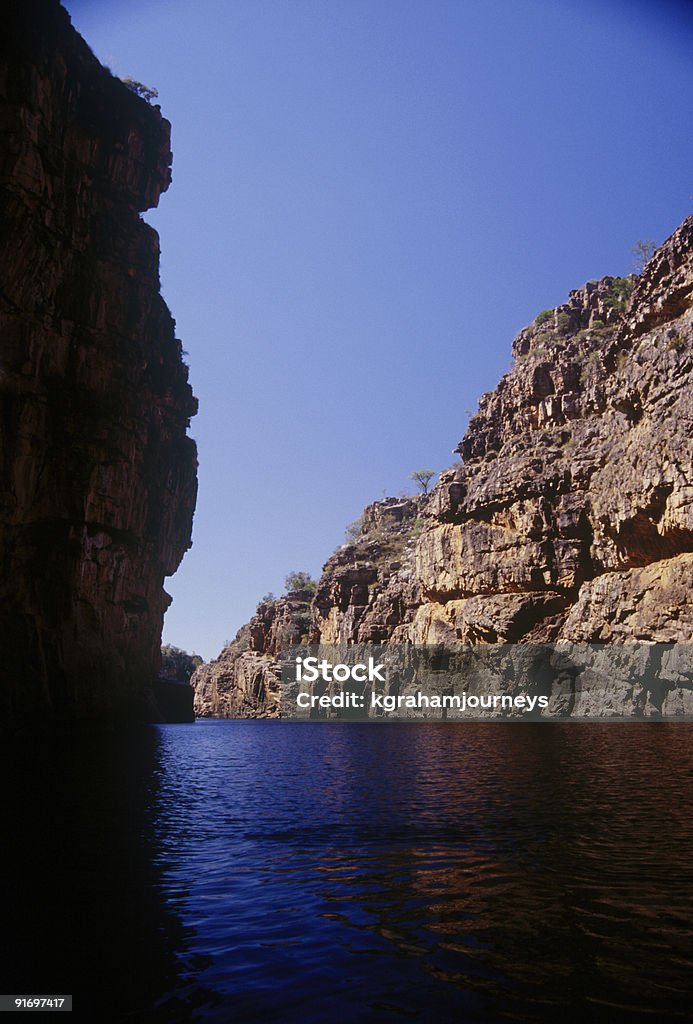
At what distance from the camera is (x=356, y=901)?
1109 cm

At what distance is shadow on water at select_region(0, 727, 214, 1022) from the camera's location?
772cm

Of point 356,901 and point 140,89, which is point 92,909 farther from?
point 140,89

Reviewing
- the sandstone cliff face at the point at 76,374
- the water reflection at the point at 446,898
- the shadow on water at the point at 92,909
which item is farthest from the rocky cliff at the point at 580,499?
the shadow on water at the point at 92,909

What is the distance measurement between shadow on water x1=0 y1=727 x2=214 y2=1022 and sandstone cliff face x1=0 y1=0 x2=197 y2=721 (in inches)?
1091

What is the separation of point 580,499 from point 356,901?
77076 mm

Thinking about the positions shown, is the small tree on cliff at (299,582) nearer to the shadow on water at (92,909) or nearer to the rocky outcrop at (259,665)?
the rocky outcrop at (259,665)

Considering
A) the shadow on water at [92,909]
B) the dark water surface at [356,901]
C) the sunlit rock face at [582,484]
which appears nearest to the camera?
the dark water surface at [356,901]

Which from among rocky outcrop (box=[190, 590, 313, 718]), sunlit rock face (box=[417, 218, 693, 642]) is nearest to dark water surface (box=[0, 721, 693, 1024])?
sunlit rock face (box=[417, 218, 693, 642])

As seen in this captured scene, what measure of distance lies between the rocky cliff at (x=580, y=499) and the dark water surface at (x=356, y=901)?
4885 cm

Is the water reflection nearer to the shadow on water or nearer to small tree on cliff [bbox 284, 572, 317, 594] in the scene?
the shadow on water

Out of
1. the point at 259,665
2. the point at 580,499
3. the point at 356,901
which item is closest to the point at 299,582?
the point at 259,665

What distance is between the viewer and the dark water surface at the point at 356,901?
755cm

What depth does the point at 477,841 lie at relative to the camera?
15070 millimetres

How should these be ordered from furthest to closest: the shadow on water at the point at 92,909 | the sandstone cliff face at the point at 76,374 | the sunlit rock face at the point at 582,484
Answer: the sunlit rock face at the point at 582,484 → the sandstone cliff face at the point at 76,374 → the shadow on water at the point at 92,909
